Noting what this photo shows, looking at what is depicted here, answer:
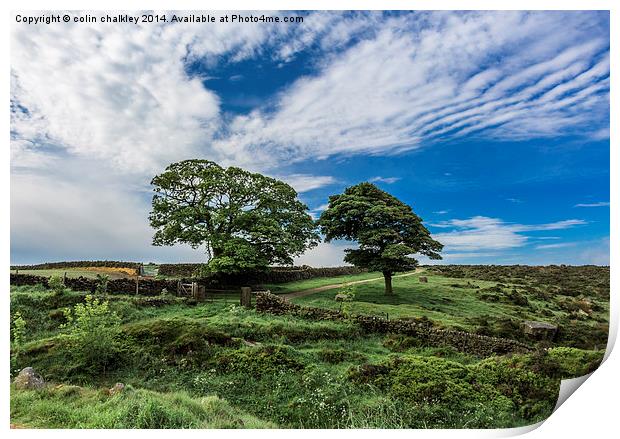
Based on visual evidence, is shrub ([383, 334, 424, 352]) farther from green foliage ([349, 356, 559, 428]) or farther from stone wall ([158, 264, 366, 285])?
stone wall ([158, 264, 366, 285])

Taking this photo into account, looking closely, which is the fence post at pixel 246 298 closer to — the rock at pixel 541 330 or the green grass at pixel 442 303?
the green grass at pixel 442 303

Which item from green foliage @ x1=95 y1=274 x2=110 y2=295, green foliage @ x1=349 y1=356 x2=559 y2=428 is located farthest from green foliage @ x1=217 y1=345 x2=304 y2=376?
green foliage @ x1=95 y1=274 x2=110 y2=295

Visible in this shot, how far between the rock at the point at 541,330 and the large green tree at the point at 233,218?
22.2ft

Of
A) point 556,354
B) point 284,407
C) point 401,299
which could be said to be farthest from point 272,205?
point 556,354

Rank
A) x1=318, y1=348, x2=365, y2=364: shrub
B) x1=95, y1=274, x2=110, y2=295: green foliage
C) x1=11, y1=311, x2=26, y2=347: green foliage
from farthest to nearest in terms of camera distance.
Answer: x1=95, y1=274, x2=110, y2=295: green foliage, x1=318, y1=348, x2=365, y2=364: shrub, x1=11, y1=311, x2=26, y2=347: green foliage

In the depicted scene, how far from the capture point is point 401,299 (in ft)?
42.4

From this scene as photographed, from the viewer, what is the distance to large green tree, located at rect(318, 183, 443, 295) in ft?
40.5

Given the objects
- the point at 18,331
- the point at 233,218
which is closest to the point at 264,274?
the point at 233,218

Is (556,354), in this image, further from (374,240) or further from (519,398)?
(374,240)

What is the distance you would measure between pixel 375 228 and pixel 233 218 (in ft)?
15.2

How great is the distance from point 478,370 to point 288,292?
897 cm

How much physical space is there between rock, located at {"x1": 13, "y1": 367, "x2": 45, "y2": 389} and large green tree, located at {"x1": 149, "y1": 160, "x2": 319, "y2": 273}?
4.84 metres

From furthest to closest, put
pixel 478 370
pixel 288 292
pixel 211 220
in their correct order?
pixel 288 292, pixel 211 220, pixel 478 370

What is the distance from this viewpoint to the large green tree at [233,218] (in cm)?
1127
